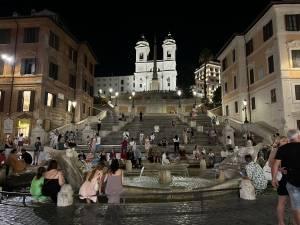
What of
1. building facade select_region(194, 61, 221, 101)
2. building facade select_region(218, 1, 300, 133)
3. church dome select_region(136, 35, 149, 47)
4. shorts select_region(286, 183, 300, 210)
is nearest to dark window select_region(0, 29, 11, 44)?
building facade select_region(218, 1, 300, 133)

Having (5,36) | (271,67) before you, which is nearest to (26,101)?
(5,36)

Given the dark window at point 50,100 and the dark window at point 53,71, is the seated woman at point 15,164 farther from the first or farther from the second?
the dark window at point 53,71

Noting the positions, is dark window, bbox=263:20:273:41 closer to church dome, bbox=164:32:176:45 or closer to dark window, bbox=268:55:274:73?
dark window, bbox=268:55:274:73

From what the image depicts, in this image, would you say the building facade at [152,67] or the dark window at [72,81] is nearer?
the dark window at [72,81]

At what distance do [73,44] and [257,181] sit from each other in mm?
38111

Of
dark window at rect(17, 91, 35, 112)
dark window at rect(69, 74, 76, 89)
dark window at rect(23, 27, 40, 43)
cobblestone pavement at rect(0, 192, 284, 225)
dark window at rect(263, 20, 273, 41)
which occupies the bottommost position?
cobblestone pavement at rect(0, 192, 284, 225)

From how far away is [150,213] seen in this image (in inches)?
277

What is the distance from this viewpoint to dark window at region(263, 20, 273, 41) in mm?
29244

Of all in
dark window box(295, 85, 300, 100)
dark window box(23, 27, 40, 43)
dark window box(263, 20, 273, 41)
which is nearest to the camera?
dark window box(295, 85, 300, 100)

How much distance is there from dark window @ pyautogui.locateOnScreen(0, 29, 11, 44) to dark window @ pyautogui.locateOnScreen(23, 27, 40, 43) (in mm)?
2177

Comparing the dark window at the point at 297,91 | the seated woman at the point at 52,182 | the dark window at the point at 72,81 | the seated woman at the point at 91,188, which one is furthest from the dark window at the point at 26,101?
the dark window at the point at 297,91

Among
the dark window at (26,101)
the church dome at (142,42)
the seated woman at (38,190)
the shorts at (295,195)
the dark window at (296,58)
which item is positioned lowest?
the seated woman at (38,190)

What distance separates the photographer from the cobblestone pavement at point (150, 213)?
6.29 m

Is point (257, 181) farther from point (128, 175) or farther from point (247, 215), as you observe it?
point (128, 175)
